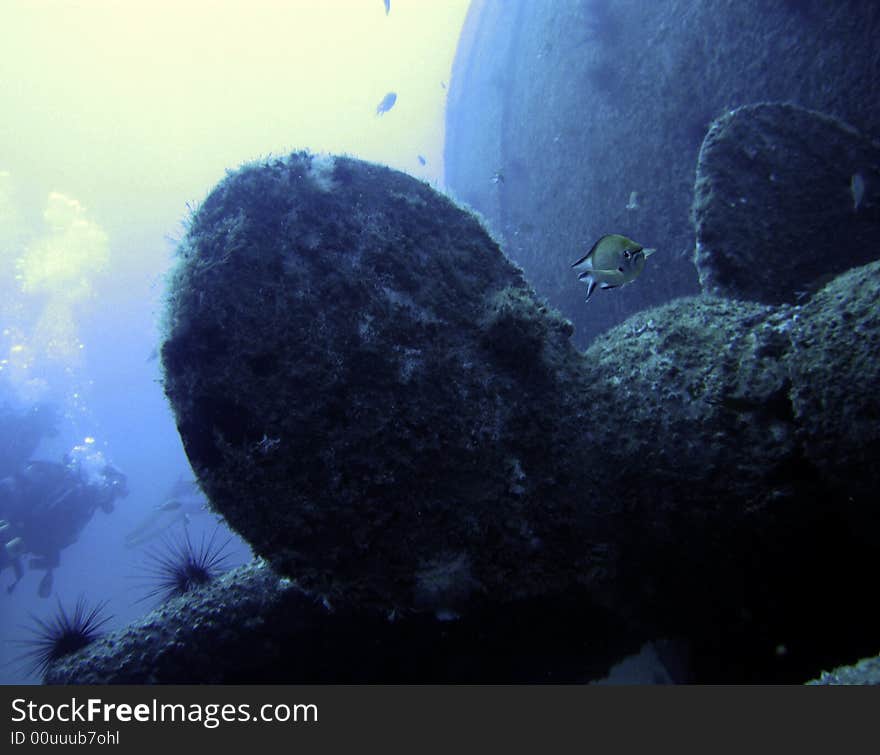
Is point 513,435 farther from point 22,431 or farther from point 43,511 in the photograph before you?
point 22,431

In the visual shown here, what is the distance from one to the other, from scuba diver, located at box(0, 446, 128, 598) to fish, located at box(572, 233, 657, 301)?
19.6 metres

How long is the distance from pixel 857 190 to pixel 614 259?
261cm

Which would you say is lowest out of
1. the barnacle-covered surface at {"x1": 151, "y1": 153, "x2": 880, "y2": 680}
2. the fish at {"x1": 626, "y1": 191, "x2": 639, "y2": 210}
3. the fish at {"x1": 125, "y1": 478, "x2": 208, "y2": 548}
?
the barnacle-covered surface at {"x1": 151, "y1": 153, "x2": 880, "y2": 680}

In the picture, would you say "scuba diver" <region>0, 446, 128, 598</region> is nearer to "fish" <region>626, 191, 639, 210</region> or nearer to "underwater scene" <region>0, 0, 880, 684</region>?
"underwater scene" <region>0, 0, 880, 684</region>

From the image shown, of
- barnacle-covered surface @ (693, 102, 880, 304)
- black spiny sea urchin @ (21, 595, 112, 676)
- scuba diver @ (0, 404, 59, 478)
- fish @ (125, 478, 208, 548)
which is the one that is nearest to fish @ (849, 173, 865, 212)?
barnacle-covered surface @ (693, 102, 880, 304)

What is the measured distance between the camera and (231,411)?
2732mm

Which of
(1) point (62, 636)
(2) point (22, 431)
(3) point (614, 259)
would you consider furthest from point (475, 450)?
(2) point (22, 431)

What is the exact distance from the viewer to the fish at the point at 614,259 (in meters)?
2.99

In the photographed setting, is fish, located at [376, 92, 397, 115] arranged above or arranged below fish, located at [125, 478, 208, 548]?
below

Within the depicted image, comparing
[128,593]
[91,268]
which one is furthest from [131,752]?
[91,268]

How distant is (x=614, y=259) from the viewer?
3027 millimetres

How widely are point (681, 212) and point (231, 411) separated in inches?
240

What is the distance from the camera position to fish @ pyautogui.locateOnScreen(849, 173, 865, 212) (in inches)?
152

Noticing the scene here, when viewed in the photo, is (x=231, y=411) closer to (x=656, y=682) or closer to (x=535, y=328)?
(x=535, y=328)
